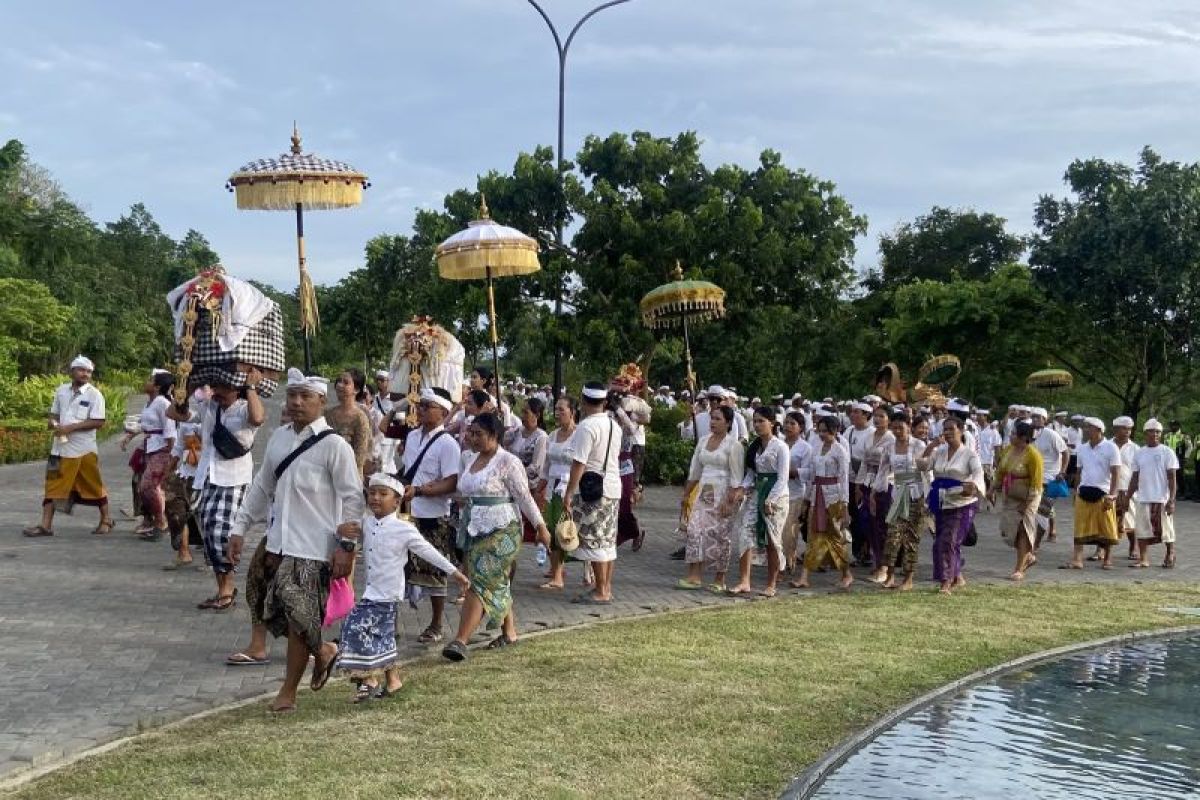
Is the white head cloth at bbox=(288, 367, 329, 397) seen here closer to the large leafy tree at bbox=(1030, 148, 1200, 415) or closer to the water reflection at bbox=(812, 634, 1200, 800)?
the water reflection at bbox=(812, 634, 1200, 800)

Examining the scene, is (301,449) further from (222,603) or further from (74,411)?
(74,411)

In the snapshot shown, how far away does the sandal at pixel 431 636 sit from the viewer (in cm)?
880

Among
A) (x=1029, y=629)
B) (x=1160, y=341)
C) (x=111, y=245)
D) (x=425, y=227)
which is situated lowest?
(x=1029, y=629)

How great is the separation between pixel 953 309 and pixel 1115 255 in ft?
18.5

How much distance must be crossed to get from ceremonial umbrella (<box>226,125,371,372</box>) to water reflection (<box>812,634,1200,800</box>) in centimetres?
569

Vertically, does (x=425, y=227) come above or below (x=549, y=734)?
above

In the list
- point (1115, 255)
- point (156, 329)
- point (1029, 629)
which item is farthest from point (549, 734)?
point (156, 329)

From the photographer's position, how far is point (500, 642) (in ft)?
28.5

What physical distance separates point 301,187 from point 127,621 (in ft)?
12.0

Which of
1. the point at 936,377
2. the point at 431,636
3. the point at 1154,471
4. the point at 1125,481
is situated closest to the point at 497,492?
the point at 431,636

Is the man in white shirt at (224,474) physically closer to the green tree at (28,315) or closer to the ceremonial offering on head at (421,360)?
the ceremonial offering on head at (421,360)

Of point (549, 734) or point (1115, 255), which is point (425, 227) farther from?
point (549, 734)

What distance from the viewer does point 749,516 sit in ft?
38.2

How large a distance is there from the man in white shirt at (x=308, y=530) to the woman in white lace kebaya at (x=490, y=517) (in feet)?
4.59
